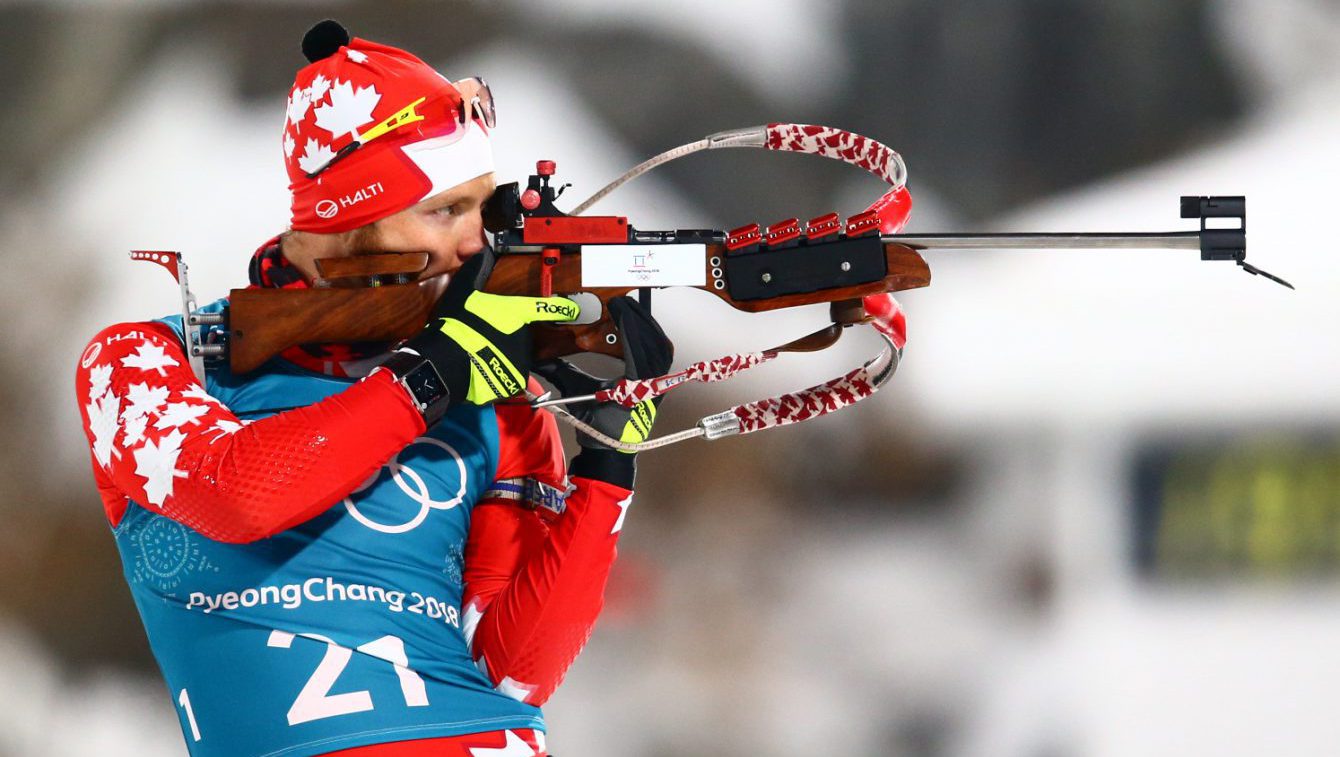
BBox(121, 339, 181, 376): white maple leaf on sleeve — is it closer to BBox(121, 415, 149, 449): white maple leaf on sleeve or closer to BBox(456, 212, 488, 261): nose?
BBox(121, 415, 149, 449): white maple leaf on sleeve

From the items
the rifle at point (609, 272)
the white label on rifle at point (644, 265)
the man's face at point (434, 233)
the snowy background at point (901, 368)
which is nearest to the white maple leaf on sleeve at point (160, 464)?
the rifle at point (609, 272)

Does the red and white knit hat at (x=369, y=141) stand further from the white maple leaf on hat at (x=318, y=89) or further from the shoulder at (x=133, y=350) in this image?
the shoulder at (x=133, y=350)

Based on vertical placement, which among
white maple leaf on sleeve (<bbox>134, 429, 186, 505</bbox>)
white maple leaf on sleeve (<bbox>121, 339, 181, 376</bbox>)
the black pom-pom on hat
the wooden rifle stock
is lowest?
white maple leaf on sleeve (<bbox>134, 429, 186, 505</bbox>)

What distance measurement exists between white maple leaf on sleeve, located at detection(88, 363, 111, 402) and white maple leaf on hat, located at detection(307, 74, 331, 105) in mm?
341

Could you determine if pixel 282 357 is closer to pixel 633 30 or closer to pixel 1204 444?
pixel 633 30

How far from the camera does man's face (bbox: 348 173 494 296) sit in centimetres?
142

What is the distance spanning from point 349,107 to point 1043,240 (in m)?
0.71

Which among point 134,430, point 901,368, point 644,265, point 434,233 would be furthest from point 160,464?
point 901,368

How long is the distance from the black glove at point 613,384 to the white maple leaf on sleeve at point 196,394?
1.02 ft

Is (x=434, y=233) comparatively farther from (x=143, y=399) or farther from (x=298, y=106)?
(x=143, y=399)

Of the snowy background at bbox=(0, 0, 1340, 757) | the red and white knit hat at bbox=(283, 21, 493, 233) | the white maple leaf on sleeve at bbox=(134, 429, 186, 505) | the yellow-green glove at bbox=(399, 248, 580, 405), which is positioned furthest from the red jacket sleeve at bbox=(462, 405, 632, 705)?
the snowy background at bbox=(0, 0, 1340, 757)

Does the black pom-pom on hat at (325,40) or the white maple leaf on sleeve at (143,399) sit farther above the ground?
the black pom-pom on hat at (325,40)

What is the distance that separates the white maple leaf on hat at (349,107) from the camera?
1.41 metres

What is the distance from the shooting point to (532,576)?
4.58 ft
